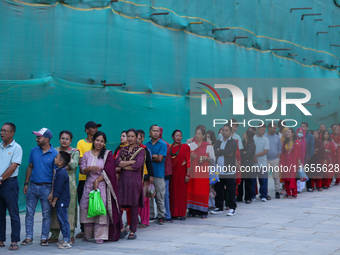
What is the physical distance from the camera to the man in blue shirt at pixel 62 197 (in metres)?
5.94

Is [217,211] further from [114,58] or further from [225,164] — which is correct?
[114,58]

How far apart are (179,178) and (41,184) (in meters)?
2.67

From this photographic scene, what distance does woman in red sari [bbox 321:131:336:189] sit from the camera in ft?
42.8

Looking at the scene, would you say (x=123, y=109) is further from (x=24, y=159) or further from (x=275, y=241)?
(x=275, y=241)

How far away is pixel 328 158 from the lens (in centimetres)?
1317

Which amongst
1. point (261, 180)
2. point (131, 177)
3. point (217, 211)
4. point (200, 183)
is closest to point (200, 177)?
point (200, 183)

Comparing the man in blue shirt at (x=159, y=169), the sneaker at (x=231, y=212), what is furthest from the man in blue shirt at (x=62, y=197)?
the sneaker at (x=231, y=212)

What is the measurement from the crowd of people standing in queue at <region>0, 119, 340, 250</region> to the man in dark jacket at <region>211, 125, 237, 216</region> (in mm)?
18

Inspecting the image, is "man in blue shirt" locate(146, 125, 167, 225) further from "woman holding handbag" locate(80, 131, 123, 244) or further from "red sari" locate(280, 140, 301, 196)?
"red sari" locate(280, 140, 301, 196)

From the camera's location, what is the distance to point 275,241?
20.7 ft

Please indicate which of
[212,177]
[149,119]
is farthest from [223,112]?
[212,177]

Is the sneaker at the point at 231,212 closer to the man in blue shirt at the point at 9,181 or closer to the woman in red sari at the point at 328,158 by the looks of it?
the man in blue shirt at the point at 9,181

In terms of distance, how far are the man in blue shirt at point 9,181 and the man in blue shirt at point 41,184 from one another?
6.9 inches

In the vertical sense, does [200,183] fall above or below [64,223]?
above
